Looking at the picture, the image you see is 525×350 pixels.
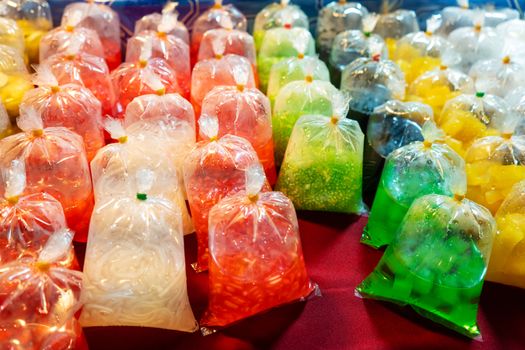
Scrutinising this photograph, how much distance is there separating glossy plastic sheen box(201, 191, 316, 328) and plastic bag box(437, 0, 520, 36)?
1345mm

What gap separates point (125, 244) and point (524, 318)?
0.90 m

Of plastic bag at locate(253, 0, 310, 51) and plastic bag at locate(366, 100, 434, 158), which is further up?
plastic bag at locate(253, 0, 310, 51)

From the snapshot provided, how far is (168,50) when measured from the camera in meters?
1.79

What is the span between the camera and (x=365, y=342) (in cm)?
113

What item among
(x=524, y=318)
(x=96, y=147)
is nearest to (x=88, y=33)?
(x=96, y=147)

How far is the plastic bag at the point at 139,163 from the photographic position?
1274 millimetres

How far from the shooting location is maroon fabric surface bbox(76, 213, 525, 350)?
3.63 feet

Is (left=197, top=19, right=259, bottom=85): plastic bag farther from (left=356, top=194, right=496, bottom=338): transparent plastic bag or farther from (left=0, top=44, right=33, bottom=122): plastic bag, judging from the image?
(left=356, top=194, right=496, bottom=338): transparent plastic bag

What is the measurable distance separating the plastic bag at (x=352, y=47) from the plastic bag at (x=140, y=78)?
0.58m

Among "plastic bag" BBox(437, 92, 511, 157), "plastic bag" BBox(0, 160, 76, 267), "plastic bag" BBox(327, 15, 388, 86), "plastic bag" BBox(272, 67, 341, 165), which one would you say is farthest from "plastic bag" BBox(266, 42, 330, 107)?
"plastic bag" BBox(0, 160, 76, 267)

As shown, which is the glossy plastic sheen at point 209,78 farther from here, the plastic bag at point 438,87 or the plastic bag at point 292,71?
the plastic bag at point 438,87

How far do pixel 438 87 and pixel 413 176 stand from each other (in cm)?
50

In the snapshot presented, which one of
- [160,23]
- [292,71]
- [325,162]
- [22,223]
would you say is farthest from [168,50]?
[22,223]

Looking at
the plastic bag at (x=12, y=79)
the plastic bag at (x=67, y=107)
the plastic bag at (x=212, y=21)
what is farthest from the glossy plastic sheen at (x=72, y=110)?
the plastic bag at (x=212, y=21)
